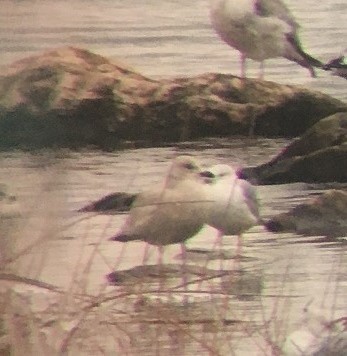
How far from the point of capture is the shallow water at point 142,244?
128 cm

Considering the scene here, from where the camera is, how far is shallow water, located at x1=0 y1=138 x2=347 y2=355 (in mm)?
1277

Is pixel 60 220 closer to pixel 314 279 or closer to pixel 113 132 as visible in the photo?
pixel 113 132

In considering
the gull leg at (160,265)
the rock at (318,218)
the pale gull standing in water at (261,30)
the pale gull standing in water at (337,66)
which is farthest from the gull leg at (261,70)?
the gull leg at (160,265)

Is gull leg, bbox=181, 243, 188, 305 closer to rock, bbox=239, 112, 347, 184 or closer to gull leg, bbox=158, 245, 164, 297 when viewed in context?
gull leg, bbox=158, 245, 164, 297

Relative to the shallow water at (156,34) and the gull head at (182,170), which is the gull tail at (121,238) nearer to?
the gull head at (182,170)

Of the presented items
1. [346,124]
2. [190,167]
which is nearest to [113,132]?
[190,167]

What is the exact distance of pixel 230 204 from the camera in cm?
130

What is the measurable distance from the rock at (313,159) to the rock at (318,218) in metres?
0.04

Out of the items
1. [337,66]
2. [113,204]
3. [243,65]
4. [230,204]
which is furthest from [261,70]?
[113,204]

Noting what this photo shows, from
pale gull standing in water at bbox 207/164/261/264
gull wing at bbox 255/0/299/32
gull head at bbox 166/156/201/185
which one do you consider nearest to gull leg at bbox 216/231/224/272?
pale gull standing in water at bbox 207/164/261/264

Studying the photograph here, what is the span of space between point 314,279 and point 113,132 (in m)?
0.44

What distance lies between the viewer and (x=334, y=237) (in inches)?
51.6

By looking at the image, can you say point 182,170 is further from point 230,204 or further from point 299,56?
point 299,56

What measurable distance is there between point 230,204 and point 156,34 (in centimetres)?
33
